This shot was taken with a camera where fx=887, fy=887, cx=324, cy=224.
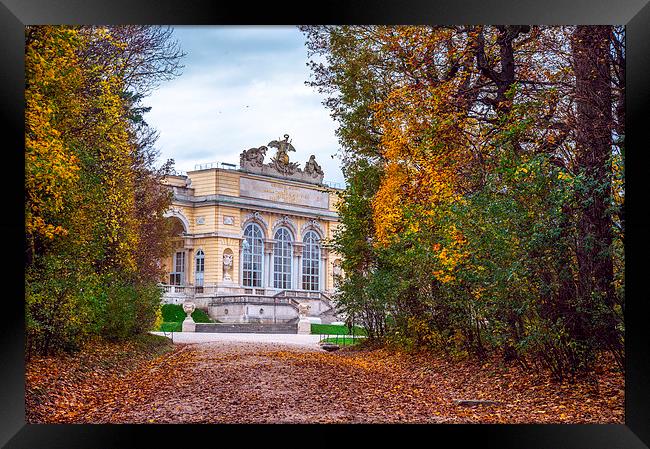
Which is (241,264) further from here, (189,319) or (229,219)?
(189,319)

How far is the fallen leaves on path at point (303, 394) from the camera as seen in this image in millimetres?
8250

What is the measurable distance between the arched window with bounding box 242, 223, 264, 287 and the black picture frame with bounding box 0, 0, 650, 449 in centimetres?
568

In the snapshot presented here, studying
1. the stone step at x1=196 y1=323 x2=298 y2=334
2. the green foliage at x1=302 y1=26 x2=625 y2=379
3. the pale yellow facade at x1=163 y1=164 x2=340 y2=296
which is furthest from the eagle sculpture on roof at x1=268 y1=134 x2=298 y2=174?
the stone step at x1=196 y1=323 x2=298 y2=334

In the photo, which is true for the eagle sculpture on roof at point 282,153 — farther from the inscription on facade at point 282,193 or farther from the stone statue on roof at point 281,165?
the inscription on facade at point 282,193

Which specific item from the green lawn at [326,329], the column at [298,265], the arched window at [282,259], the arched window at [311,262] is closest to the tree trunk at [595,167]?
the arched window at [282,259]

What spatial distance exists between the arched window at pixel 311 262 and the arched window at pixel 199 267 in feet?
8.54

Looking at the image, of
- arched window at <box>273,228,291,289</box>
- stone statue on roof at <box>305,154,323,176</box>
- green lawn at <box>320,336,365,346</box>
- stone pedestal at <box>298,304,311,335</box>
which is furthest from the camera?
stone pedestal at <box>298,304,311,335</box>

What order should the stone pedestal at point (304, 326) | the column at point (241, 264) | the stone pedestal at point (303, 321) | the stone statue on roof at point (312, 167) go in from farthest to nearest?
the stone pedestal at point (304, 326) < the stone pedestal at point (303, 321) < the column at point (241, 264) < the stone statue on roof at point (312, 167)

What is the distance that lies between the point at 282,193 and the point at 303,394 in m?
5.26

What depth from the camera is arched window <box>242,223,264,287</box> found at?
45.1 feet

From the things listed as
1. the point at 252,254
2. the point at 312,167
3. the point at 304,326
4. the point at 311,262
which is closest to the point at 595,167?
the point at 312,167

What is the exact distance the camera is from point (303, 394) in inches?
357

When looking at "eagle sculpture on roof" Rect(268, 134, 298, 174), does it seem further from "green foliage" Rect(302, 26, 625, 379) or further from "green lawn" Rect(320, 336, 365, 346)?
"green lawn" Rect(320, 336, 365, 346)
